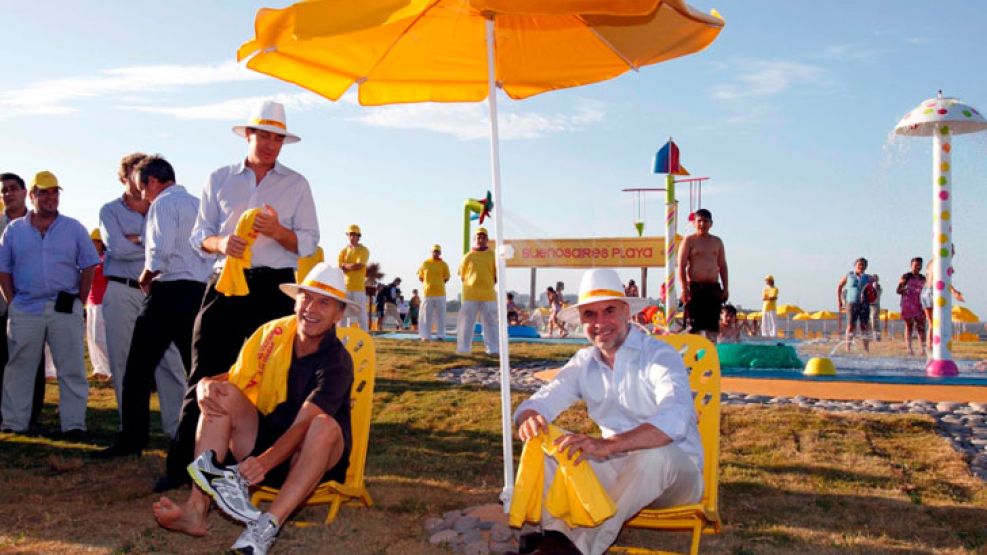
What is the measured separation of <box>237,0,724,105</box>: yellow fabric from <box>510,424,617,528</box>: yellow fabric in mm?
1952

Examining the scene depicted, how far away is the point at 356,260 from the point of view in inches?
602

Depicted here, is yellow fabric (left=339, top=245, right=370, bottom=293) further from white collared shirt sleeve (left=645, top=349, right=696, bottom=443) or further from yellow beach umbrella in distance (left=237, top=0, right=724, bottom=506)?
white collared shirt sleeve (left=645, top=349, right=696, bottom=443)

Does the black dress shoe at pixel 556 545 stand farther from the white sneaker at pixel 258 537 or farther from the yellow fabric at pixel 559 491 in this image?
the white sneaker at pixel 258 537

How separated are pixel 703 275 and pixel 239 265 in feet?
21.6

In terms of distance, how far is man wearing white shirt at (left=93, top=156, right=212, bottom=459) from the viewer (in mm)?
5887

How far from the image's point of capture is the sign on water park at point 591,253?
24.9 meters

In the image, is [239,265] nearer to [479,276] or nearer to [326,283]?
[326,283]

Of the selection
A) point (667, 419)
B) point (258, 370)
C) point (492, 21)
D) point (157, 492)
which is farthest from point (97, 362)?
point (667, 419)

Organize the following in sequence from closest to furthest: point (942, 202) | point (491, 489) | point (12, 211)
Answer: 1. point (491, 489)
2. point (12, 211)
3. point (942, 202)

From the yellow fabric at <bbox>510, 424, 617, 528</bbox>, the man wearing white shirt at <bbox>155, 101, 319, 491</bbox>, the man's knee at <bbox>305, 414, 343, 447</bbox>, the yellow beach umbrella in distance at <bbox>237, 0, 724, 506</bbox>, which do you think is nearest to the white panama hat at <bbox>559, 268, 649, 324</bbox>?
the yellow beach umbrella in distance at <bbox>237, 0, 724, 506</bbox>

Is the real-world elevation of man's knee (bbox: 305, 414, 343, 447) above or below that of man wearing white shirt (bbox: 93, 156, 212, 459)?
below

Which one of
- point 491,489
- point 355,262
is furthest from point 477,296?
point 491,489

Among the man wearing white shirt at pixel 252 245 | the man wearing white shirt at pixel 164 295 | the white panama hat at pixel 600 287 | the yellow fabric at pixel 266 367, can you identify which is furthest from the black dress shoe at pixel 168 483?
the white panama hat at pixel 600 287

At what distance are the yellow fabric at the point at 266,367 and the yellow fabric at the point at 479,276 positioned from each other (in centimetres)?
919
